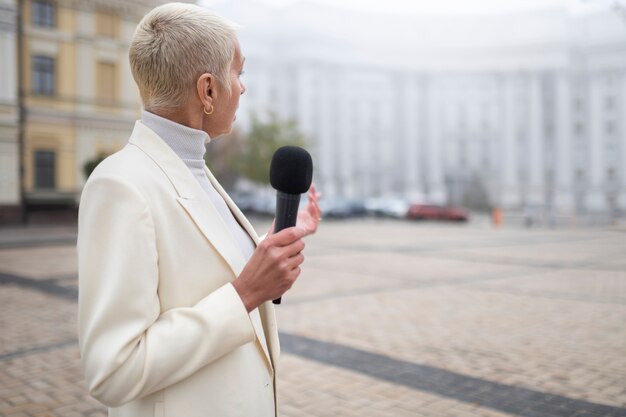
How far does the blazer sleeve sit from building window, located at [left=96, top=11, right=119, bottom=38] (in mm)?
29419

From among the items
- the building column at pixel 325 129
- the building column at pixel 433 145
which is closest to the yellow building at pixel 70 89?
the building column at pixel 325 129

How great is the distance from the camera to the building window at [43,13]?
85.8ft

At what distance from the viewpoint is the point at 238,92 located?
167cm

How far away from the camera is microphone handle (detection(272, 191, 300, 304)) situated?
1572 millimetres

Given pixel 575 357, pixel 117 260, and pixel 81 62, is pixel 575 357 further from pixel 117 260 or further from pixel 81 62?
pixel 81 62

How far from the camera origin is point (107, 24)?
91.9ft

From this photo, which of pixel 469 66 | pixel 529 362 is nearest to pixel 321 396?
pixel 529 362

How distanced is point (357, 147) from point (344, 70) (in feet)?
30.5

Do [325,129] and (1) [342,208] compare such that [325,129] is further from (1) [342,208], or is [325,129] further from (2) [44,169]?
(2) [44,169]

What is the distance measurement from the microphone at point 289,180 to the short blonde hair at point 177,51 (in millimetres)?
313

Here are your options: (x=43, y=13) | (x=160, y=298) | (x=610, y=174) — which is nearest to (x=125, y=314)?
(x=160, y=298)

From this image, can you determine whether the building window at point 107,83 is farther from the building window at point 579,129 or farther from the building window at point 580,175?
the building window at point 579,129

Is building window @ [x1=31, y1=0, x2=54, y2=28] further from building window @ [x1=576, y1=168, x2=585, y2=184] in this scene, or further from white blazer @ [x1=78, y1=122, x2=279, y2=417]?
building window @ [x1=576, y1=168, x2=585, y2=184]

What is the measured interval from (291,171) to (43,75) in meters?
28.3
